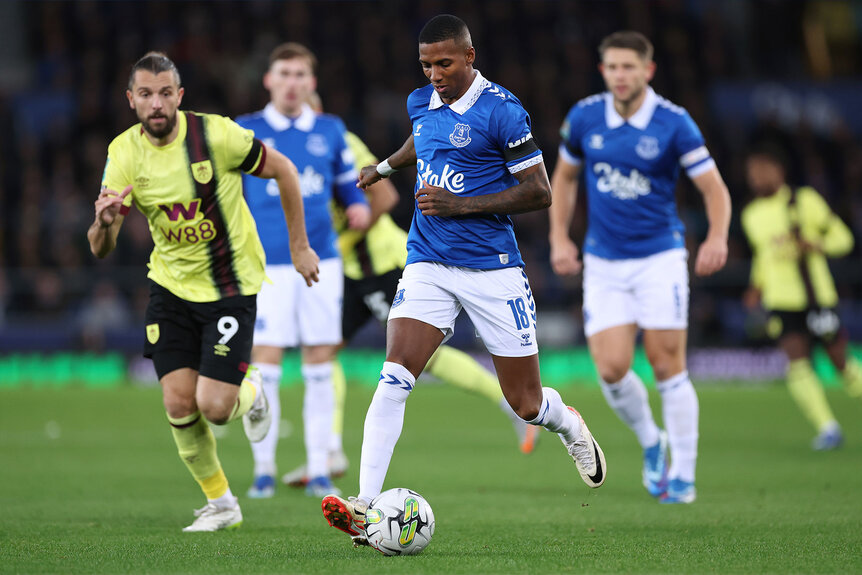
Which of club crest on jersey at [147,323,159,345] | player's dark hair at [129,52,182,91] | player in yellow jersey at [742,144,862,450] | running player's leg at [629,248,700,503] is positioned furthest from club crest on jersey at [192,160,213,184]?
player in yellow jersey at [742,144,862,450]

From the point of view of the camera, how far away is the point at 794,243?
11.1m

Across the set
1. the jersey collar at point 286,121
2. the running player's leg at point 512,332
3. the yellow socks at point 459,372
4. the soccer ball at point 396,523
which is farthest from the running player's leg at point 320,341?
the soccer ball at point 396,523

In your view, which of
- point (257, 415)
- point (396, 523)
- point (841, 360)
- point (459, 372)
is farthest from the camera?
point (841, 360)

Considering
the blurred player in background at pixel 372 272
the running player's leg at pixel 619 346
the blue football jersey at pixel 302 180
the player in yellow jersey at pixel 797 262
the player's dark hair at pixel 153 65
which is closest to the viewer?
the player's dark hair at pixel 153 65

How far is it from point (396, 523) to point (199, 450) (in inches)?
57.6

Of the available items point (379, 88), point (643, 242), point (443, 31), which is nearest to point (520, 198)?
point (443, 31)

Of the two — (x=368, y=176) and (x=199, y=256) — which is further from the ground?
(x=368, y=176)

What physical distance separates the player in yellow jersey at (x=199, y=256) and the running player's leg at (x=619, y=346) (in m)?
2.11

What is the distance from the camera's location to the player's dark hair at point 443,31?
5.20m

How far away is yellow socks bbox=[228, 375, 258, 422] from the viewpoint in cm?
606

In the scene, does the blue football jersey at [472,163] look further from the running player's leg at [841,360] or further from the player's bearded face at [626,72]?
the running player's leg at [841,360]

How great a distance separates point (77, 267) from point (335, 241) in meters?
10.8

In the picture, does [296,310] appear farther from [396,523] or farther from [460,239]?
[396,523]

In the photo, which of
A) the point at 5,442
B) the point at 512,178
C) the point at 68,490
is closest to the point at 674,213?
the point at 512,178
